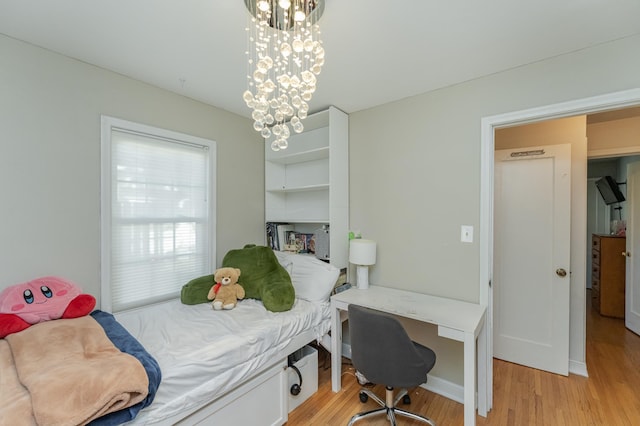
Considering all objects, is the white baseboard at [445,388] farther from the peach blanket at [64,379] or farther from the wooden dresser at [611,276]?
the wooden dresser at [611,276]

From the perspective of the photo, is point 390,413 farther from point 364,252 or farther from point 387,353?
point 364,252

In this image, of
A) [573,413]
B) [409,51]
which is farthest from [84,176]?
[573,413]

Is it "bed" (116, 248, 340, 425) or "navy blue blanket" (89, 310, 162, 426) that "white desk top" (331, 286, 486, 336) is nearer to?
"bed" (116, 248, 340, 425)

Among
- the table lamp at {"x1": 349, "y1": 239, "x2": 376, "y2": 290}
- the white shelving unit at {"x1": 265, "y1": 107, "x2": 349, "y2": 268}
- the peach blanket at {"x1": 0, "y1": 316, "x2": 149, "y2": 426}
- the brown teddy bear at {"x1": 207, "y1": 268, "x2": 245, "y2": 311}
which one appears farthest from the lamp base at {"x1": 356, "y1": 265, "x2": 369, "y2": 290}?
the peach blanket at {"x1": 0, "y1": 316, "x2": 149, "y2": 426}

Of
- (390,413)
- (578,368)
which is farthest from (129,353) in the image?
(578,368)

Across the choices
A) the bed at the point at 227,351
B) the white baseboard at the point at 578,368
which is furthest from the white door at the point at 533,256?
the bed at the point at 227,351

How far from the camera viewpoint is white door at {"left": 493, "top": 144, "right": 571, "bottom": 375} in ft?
7.72

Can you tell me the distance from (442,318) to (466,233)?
70 cm

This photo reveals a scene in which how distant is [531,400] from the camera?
2.03 m

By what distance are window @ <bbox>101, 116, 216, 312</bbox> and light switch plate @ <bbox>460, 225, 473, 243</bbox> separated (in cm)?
215

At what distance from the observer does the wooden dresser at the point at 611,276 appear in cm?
364

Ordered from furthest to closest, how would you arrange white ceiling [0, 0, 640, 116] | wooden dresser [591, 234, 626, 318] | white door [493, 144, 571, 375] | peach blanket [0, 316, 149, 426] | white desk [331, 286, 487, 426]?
1. wooden dresser [591, 234, 626, 318]
2. white door [493, 144, 571, 375]
3. white desk [331, 286, 487, 426]
4. white ceiling [0, 0, 640, 116]
5. peach blanket [0, 316, 149, 426]

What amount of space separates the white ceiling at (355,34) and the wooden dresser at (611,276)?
351 centimetres

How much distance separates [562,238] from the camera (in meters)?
2.36
